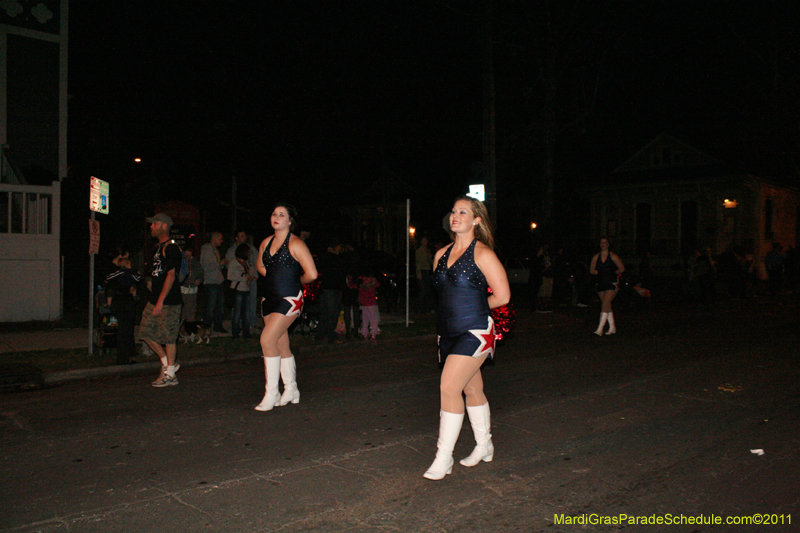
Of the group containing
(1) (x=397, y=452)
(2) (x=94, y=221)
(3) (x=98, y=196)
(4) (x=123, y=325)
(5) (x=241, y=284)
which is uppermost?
(3) (x=98, y=196)

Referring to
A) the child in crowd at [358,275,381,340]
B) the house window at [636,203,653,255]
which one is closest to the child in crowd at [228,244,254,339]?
the child in crowd at [358,275,381,340]

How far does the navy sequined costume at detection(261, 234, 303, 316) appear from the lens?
6137 millimetres

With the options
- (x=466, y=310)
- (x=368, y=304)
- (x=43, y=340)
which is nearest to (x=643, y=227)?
(x=368, y=304)

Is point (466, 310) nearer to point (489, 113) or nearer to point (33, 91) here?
point (489, 113)

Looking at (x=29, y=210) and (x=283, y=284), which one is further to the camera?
(x=29, y=210)

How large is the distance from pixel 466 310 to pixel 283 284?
7.93ft

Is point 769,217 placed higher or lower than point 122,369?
higher

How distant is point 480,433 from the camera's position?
15.3 feet

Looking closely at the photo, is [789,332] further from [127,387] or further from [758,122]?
[758,122]

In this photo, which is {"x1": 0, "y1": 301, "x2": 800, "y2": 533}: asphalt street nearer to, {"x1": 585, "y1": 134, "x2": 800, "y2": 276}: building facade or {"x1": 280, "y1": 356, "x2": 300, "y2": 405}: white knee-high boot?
{"x1": 280, "y1": 356, "x2": 300, "y2": 405}: white knee-high boot

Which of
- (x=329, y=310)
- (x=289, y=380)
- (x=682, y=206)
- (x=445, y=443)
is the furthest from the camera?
A: (x=682, y=206)

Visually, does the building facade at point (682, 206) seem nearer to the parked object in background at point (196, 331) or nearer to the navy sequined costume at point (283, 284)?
the parked object in background at point (196, 331)

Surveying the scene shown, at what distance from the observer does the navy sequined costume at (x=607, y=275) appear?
463 inches

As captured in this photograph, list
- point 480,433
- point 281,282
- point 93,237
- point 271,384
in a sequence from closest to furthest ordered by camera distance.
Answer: point 480,433
point 281,282
point 271,384
point 93,237
